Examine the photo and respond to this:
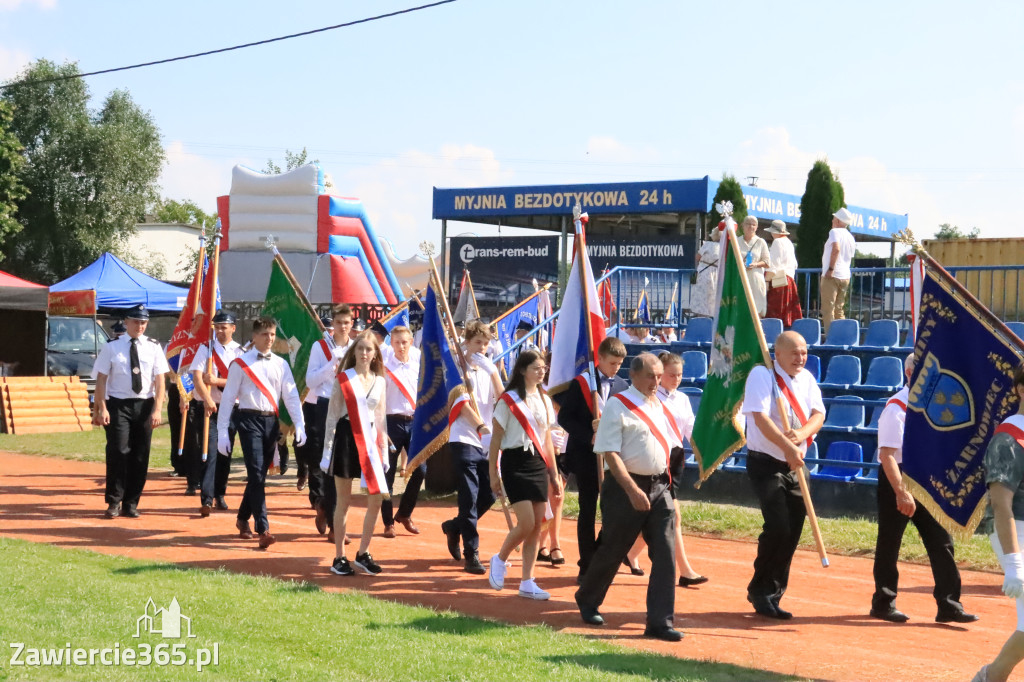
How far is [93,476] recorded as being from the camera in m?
16.8

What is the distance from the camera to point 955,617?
8555 mm

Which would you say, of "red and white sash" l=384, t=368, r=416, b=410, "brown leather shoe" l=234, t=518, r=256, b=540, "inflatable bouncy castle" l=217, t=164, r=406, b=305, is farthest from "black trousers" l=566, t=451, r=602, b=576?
"inflatable bouncy castle" l=217, t=164, r=406, b=305

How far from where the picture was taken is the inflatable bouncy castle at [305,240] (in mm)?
32094

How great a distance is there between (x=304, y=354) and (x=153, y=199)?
1759 inches

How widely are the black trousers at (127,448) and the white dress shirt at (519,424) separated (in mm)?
5229

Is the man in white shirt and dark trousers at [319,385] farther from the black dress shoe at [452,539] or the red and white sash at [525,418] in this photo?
the red and white sash at [525,418]

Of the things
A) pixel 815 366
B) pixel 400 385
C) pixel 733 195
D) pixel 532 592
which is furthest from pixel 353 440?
pixel 733 195

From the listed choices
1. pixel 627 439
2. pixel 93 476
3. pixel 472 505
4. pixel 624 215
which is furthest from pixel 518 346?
pixel 624 215

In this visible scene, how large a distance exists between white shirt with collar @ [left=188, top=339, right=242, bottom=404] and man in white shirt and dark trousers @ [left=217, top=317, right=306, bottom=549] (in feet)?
5.82

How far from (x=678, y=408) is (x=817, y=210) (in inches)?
803

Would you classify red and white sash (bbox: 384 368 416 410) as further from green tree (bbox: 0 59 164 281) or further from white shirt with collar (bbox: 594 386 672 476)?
green tree (bbox: 0 59 164 281)

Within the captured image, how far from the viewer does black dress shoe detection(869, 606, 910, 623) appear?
28.1ft

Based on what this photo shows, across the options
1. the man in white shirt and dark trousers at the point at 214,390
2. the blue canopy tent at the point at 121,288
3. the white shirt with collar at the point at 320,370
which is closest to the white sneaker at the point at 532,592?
the white shirt with collar at the point at 320,370

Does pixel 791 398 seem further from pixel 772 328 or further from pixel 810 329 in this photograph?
pixel 810 329
